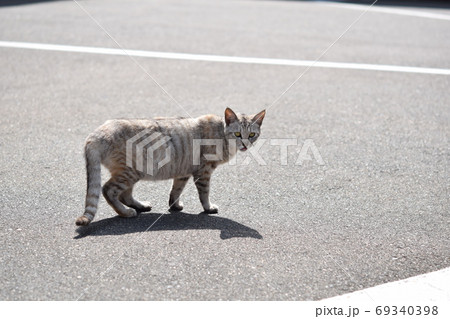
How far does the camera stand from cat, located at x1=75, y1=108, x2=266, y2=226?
528cm

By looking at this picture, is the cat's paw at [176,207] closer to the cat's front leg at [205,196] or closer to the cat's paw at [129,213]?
the cat's front leg at [205,196]

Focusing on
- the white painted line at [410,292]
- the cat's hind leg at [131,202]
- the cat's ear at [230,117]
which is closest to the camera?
the white painted line at [410,292]

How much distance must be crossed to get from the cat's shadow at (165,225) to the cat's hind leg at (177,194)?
0.09 meters

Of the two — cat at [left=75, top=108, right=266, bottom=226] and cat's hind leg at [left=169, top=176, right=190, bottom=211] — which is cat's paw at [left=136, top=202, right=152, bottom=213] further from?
cat's hind leg at [left=169, top=176, right=190, bottom=211]

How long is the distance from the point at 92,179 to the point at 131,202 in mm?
629

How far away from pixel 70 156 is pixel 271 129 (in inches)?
109

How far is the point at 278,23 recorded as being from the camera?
1466cm

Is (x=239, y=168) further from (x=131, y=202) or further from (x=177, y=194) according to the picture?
(x=131, y=202)

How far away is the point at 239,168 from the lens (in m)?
6.99

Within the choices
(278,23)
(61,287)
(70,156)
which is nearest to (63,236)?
(61,287)

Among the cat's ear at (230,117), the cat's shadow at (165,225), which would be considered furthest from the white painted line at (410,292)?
the cat's ear at (230,117)

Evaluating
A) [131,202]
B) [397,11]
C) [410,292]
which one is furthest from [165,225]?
[397,11]

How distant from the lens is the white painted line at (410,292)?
4324mm

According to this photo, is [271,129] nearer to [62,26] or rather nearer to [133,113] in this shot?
[133,113]
